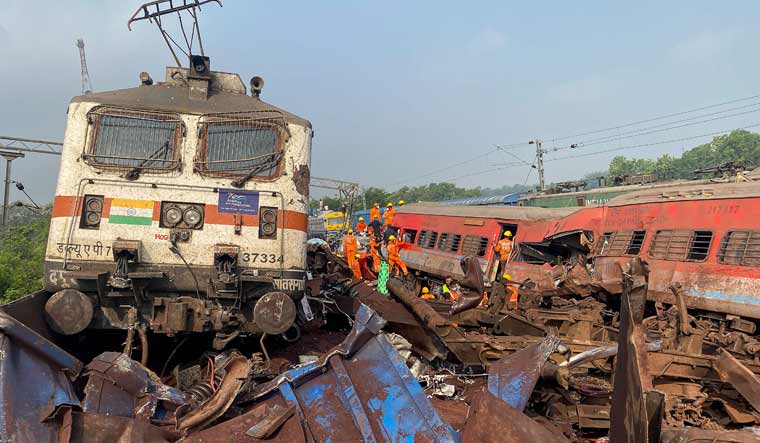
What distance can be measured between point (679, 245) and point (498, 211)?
6.72 metres

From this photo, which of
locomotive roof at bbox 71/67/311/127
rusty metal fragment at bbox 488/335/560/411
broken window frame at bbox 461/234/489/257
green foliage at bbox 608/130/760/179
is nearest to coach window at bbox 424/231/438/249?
broken window frame at bbox 461/234/489/257

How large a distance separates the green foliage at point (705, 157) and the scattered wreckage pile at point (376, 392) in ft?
165

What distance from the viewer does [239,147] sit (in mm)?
5621

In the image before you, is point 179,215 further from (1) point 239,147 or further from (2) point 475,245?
(2) point 475,245

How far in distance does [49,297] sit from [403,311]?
12.6 ft

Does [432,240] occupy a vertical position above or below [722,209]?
below

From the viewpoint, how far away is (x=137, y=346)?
213 inches

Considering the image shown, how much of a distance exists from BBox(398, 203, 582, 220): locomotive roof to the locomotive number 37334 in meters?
10.1

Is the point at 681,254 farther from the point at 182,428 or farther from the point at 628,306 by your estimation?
the point at 182,428

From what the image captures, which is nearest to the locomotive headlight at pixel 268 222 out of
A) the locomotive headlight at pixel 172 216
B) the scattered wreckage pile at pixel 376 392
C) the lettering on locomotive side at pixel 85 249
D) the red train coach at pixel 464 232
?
the locomotive headlight at pixel 172 216

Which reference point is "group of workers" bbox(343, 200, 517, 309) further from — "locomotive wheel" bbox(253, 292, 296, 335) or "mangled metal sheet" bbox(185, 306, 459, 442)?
"mangled metal sheet" bbox(185, 306, 459, 442)

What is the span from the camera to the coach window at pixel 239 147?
5535 millimetres

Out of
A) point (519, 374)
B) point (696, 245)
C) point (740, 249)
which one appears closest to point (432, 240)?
point (696, 245)

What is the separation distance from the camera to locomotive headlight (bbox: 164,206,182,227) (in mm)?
5319
